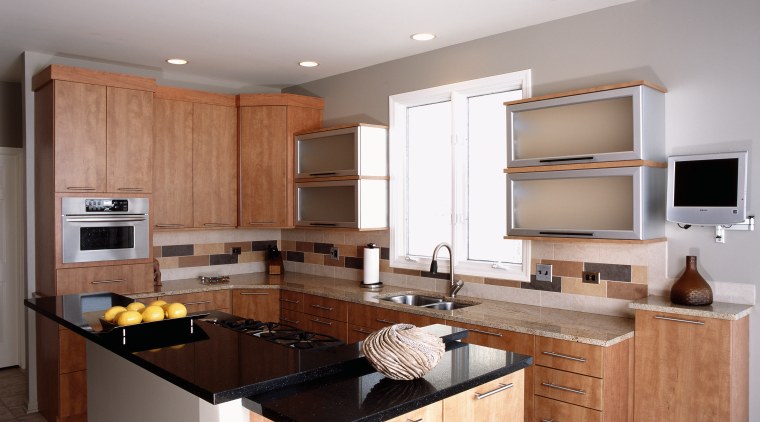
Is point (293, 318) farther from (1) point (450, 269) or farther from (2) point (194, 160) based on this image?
(2) point (194, 160)

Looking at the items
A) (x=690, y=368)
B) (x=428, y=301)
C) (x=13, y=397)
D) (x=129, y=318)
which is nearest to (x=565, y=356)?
(x=690, y=368)

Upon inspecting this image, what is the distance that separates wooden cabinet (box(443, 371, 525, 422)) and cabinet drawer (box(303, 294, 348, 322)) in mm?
2120

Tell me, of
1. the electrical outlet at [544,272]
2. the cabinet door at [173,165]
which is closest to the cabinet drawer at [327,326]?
the cabinet door at [173,165]

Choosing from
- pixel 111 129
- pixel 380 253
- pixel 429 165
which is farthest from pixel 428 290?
pixel 111 129

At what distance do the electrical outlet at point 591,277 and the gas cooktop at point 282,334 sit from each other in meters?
1.69

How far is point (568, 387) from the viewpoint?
302cm

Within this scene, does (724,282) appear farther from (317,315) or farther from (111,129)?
(111,129)

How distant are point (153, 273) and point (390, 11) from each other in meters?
2.70

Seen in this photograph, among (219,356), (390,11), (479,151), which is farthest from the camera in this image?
(479,151)

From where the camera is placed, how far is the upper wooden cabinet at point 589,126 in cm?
304

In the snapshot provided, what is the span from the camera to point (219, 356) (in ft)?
7.38

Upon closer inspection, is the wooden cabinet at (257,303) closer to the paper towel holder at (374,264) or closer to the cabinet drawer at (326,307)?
the cabinet drawer at (326,307)

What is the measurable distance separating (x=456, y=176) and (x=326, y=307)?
1368 millimetres

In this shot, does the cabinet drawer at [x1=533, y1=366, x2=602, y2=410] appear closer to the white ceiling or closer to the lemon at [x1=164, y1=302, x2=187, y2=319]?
the lemon at [x1=164, y1=302, x2=187, y2=319]
